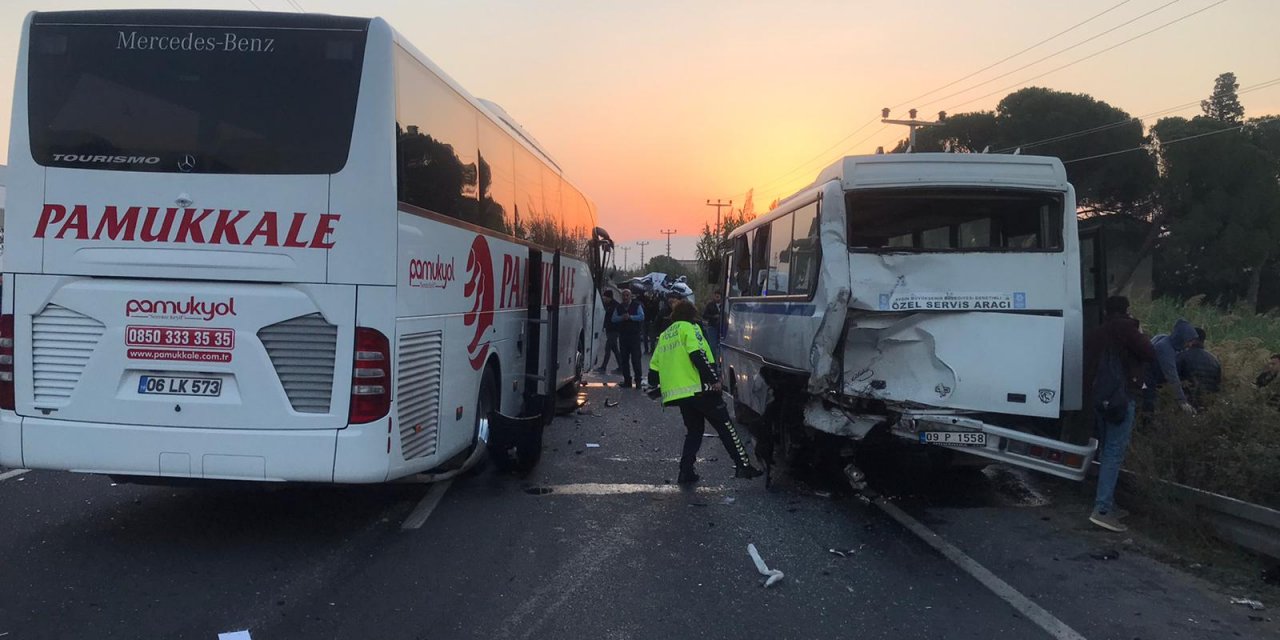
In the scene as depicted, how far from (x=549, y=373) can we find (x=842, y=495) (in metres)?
3.92

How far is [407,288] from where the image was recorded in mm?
5859

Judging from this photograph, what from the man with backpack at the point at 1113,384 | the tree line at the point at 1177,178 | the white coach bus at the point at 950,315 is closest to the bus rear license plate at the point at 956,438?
the white coach bus at the point at 950,315

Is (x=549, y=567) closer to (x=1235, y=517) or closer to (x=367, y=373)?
(x=367, y=373)

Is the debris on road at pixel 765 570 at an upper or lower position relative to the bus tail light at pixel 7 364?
lower

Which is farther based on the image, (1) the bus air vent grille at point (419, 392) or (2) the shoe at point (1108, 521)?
(2) the shoe at point (1108, 521)

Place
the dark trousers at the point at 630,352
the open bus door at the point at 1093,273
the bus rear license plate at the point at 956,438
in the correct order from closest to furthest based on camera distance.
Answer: the bus rear license plate at the point at 956,438 < the open bus door at the point at 1093,273 < the dark trousers at the point at 630,352

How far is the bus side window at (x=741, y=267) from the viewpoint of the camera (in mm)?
10875

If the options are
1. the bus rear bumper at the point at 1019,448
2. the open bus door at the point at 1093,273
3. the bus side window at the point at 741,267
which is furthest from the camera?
the bus side window at the point at 741,267

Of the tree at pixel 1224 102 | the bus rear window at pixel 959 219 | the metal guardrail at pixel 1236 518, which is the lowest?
the metal guardrail at pixel 1236 518

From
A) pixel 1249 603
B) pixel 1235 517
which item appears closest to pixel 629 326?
pixel 1235 517

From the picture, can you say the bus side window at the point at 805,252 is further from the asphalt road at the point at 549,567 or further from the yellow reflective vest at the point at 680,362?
the asphalt road at the point at 549,567

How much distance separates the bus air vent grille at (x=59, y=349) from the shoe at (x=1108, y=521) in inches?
280

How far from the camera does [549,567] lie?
568 cm

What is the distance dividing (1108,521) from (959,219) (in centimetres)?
268
